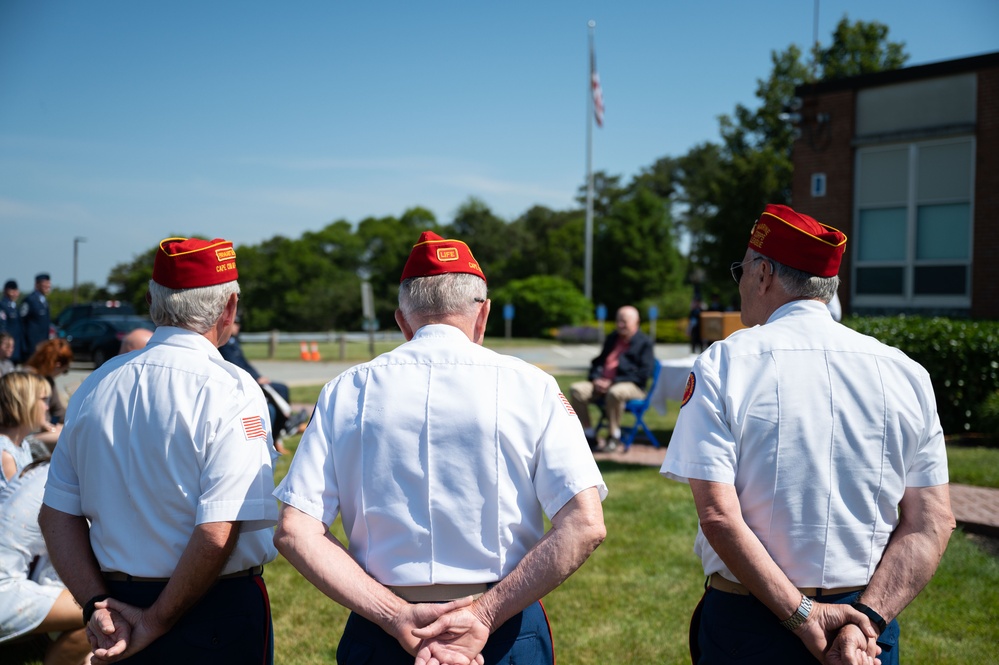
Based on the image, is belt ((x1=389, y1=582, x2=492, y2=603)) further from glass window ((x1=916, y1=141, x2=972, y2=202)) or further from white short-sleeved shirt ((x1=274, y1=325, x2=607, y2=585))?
glass window ((x1=916, y1=141, x2=972, y2=202))

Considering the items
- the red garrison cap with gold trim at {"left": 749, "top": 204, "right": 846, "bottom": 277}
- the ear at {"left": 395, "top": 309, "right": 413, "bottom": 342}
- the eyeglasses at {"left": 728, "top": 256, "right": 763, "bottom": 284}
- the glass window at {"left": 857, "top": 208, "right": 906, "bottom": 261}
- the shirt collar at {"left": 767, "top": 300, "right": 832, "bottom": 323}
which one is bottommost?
the ear at {"left": 395, "top": 309, "right": 413, "bottom": 342}

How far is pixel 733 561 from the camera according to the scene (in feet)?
6.99

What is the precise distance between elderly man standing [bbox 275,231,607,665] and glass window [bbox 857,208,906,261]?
14.6 metres

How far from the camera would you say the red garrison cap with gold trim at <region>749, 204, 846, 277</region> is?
2.32 metres

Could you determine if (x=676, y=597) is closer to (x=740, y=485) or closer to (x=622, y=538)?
(x=622, y=538)

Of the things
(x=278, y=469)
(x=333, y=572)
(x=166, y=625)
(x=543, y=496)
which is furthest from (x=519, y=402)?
(x=278, y=469)

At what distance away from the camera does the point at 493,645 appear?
2090mm

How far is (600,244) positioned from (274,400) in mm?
47597

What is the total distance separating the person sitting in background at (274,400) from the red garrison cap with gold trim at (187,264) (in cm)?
598

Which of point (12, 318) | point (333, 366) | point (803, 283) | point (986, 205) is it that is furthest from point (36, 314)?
point (986, 205)

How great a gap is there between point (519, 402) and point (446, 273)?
42 centimetres

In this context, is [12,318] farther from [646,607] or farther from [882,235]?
[882,235]

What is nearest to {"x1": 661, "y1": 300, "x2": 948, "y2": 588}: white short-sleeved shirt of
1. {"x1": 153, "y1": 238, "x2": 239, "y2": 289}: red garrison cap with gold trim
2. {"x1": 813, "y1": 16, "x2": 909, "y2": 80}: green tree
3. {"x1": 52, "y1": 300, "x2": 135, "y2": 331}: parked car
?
{"x1": 153, "y1": 238, "x2": 239, "y2": 289}: red garrison cap with gold trim

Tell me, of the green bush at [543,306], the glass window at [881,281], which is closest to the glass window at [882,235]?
the glass window at [881,281]
